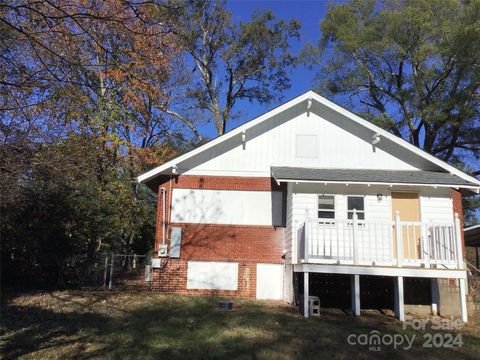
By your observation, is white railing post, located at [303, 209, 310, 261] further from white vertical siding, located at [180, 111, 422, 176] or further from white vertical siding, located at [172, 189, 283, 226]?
white vertical siding, located at [180, 111, 422, 176]

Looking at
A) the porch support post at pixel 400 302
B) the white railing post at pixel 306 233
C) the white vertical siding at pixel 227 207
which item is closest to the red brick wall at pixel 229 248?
the white vertical siding at pixel 227 207

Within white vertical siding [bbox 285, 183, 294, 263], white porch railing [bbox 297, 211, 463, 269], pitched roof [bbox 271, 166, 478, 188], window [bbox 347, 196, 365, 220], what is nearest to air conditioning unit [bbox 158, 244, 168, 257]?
white vertical siding [bbox 285, 183, 294, 263]

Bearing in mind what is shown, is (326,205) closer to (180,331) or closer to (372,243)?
(372,243)

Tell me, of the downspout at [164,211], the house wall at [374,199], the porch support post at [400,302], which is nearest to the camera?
the porch support post at [400,302]

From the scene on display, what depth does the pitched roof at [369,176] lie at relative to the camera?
40.9ft

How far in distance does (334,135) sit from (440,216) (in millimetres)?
4123

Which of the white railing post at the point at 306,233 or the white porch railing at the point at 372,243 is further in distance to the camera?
the white railing post at the point at 306,233

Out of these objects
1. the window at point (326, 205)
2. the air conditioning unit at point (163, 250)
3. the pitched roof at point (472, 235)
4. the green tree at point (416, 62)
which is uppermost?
A: the green tree at point (416, 62)

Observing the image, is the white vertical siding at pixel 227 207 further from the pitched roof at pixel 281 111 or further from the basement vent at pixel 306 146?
the basement vent at pixel 306 146

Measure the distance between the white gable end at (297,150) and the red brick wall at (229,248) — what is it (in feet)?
2.60

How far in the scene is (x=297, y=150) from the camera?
14.5 m

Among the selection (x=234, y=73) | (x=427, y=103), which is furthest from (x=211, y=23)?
(x=427, y=103)

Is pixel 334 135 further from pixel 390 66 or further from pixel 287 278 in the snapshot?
pixel 390 66

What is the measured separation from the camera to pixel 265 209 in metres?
14.1
